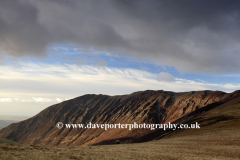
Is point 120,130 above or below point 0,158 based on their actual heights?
below

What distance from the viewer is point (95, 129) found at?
19388 centimetres

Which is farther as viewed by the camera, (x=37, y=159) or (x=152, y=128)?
(x=152, y=128)

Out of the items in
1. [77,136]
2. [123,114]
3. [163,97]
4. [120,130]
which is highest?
[163,97]

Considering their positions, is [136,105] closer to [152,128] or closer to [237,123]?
[152,128]

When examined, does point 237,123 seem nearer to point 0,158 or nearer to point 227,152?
point 227,152

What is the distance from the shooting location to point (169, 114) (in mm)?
159250

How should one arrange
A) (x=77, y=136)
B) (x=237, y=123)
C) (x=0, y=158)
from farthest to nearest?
(x=77, y=136)
(x=237, y=123)
(x=0, y=158)

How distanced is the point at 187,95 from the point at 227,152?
146735 millimetres

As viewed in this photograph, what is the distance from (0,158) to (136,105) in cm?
18347

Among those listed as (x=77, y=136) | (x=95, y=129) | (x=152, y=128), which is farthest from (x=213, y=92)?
(x=77, y=136)

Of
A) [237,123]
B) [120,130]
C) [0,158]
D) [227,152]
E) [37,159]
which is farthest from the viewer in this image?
[120,130]

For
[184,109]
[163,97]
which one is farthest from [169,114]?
[163,97]

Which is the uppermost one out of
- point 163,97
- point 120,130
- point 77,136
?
point 163,97

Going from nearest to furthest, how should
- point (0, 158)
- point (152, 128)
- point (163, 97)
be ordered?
point (0, 158)
point (152, 128)
point (163, 97)
